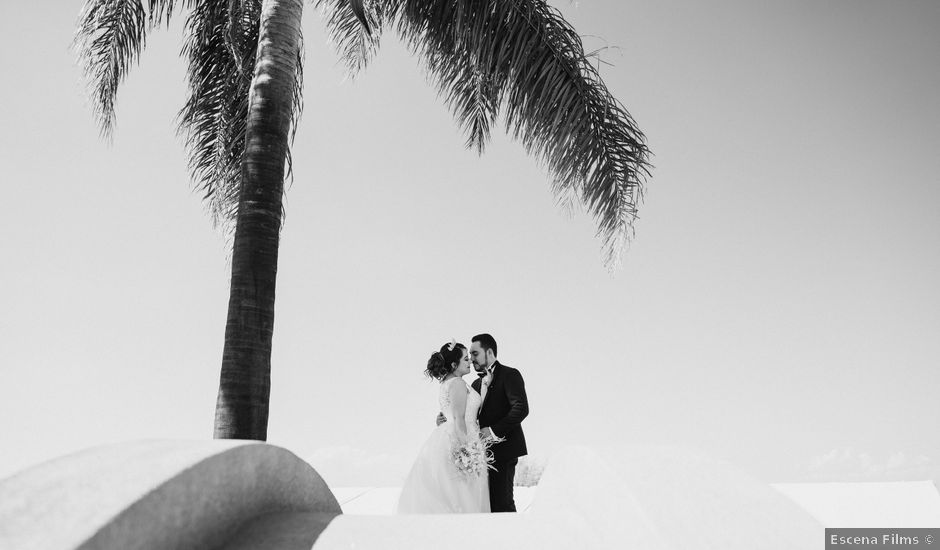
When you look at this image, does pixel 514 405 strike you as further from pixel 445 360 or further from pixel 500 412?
pixel 445 360

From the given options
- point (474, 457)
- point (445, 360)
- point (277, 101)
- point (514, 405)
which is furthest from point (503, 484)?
point (277, 101)

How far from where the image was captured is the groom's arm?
5.68 metres

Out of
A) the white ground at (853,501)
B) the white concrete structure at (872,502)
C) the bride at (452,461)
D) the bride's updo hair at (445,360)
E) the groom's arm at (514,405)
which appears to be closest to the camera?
the groom's arm at (514,405)

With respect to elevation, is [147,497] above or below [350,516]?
above

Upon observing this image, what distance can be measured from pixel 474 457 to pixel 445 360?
1.00 meters

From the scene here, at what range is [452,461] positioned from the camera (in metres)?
5.87

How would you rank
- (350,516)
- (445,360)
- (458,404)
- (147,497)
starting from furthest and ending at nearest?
1. (445,360)
2. (458,404)
3. (350,516)
4. (147,497)

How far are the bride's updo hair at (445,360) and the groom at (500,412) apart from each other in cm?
33

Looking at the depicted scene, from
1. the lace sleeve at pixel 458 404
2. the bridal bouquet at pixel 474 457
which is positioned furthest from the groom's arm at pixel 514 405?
the lace sleeve at pixel 458 404

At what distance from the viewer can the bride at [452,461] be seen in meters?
5.80

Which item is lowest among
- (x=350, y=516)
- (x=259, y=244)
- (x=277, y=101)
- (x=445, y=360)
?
(x=350, y=516)

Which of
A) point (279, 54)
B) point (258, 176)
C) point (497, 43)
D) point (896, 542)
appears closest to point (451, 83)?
point (497, 43)

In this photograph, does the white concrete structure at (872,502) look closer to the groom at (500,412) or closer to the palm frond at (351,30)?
the groom at (500,412)

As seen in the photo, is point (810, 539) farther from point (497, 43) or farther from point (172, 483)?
point (497, 43)
